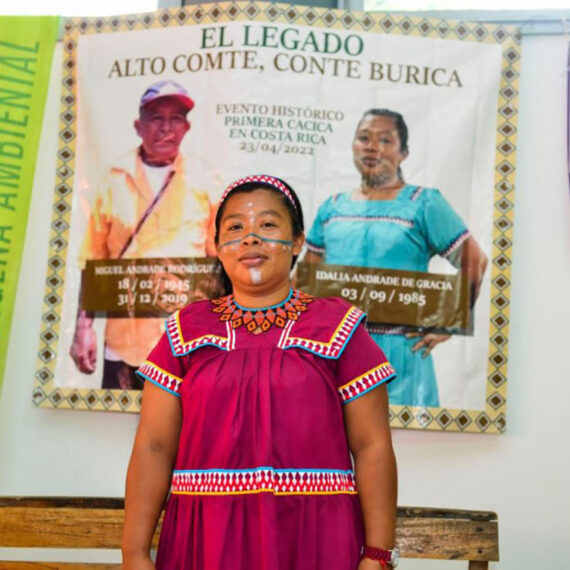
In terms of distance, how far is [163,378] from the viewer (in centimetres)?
179

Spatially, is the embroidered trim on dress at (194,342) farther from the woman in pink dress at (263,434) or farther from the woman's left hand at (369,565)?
the woman's left hand at (369,565)

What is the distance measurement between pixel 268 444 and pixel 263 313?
0.31 metres

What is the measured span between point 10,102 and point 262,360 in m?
2.24

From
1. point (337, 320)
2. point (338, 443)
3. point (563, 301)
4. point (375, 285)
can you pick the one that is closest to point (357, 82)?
point (375, 285)

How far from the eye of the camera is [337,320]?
1.76 m

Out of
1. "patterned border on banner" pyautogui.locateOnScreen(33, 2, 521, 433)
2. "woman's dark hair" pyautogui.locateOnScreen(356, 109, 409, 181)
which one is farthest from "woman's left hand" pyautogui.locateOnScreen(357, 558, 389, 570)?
"woman's dark hair" pyautogui.locateOnScreen(356, 109, 409, 181)

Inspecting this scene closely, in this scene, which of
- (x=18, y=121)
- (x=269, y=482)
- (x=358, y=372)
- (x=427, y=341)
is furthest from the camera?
(x=18, y=121)

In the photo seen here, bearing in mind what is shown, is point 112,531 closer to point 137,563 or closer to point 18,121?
point 137,563

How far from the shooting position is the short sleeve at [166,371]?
179 cm

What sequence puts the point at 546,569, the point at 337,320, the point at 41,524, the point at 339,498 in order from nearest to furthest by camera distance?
1. the point at 339,498
2. the point at 337,320
3. the point at 41,524
4. the point at 546,569

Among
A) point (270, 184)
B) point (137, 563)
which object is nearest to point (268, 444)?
point (137, 563)

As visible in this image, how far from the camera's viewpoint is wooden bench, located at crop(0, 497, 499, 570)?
2371 mm

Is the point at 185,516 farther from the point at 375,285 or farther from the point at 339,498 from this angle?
the point at 375,285

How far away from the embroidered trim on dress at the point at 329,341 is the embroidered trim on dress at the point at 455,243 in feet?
4.88
